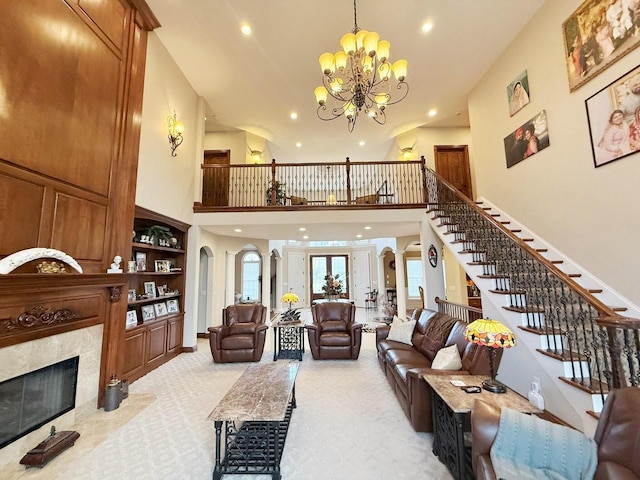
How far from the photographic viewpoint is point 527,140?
482 cm

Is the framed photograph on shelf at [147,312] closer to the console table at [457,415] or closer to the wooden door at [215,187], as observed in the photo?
the wooden door at [215,187]

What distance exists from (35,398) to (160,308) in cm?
253

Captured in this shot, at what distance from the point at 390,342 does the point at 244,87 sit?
5.75m

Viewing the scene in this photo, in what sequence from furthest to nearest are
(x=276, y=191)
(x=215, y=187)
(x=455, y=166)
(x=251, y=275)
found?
(x=251, y=275), (x=455, y=166), (x=215, y=187), (x=276, y=191)

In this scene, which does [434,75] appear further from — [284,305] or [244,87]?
[284,305]

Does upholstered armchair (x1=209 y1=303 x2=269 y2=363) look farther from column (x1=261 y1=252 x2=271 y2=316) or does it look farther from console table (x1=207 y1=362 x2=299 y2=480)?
column (x1=261 y1=252 x2=271 y2=316)

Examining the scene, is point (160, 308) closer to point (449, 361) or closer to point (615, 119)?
point (449, 361)

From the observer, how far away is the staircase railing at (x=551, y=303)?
204 centimetres

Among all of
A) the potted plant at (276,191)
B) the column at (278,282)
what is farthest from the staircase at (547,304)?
the column at (278,282)

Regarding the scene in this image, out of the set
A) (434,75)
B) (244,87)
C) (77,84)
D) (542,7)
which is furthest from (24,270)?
(542,7)

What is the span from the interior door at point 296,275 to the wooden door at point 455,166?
7027 mm

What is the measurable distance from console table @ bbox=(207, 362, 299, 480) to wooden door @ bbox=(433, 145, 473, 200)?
6951mm

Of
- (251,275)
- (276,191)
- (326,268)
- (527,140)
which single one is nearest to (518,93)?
(527,140)

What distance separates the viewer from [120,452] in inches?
101
